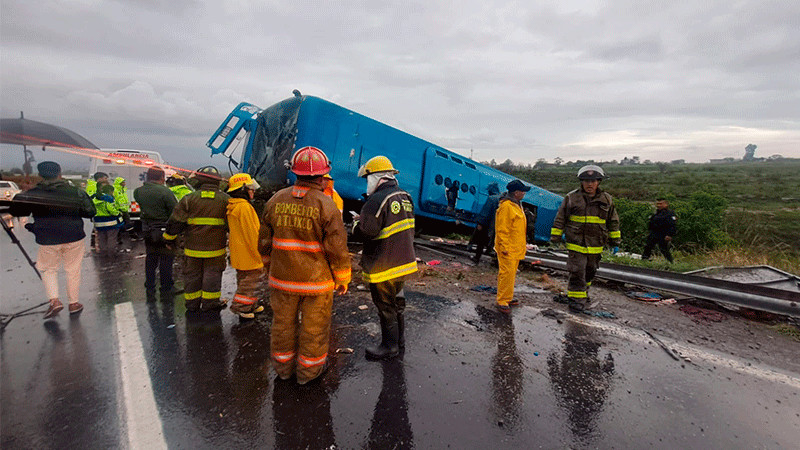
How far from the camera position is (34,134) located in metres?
1.80

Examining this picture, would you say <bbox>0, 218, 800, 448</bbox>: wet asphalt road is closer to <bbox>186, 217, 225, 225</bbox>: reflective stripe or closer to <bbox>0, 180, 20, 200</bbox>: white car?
<bbox>186, 217, 225, 225</bbox>: reflective stripe

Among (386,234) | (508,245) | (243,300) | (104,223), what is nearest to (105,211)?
(104,223)

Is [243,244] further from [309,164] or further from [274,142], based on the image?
[274,142]

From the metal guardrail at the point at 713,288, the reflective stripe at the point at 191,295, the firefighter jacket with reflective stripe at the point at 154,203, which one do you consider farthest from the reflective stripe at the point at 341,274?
the metal guardrail at the point at 713,288

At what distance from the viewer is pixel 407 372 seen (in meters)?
2.82

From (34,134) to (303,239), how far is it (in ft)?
4.92

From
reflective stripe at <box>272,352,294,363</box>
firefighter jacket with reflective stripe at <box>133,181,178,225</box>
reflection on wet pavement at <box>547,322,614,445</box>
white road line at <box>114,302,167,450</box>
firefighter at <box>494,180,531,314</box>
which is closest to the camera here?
white road line at <box>114,302,167,450</box>

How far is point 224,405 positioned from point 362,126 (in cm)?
514

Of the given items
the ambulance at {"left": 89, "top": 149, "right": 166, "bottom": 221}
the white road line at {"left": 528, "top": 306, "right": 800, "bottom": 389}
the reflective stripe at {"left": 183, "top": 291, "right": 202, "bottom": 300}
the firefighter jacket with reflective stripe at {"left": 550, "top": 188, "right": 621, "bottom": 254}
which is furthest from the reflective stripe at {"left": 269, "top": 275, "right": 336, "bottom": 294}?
the ambulance at {"left": 89, "top": 149, "right": 166, "bottom": 221}

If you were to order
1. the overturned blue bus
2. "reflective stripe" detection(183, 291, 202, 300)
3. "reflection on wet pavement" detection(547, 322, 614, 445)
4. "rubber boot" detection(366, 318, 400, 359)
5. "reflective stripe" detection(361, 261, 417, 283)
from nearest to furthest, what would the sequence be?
"reflection on wet pavement" detection(547, 322, 614, 445)
"reflective stripe" detection(361, 261, 417, 283)
"rubber boot" detection(366, 318, 400, 359)
"reflective stripe" detection(183, 291, 202, 300)
the overturned blue bus

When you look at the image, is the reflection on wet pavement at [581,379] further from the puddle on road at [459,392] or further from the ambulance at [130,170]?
the ambulance at [130,170]

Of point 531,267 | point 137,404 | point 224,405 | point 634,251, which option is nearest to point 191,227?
point 137,404

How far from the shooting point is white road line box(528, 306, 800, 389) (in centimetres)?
292

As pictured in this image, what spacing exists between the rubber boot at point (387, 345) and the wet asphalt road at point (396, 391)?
0.29ft
